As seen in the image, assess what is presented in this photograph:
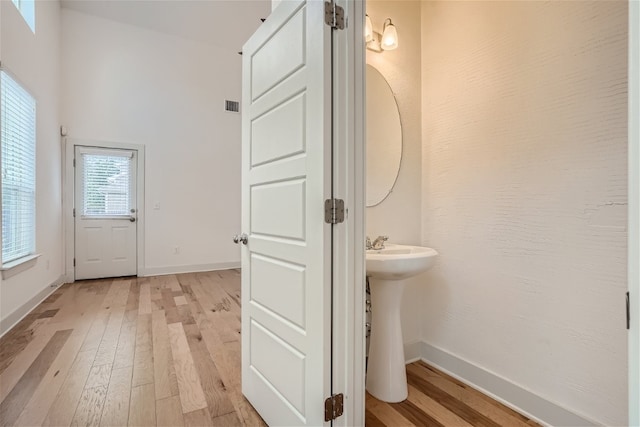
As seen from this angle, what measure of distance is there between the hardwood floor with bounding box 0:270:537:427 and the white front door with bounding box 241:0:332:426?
13.3 inches

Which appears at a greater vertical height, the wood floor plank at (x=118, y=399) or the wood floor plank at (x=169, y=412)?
the wood floor plank at (x=118, y=399)

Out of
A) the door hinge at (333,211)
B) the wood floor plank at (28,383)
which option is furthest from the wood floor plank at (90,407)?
the door hinge at (333,211)

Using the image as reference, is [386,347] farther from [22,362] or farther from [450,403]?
[22,362]

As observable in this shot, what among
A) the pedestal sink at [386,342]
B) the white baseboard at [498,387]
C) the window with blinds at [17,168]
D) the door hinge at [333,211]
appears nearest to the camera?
the door hinge at [333,211]

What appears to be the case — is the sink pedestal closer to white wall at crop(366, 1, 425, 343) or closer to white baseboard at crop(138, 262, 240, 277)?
white wall at crop(366, 1, 425, 343)

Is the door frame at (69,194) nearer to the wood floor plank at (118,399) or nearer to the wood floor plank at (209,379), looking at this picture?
the wood floor plank at (209,379)

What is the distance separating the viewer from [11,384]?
5.99 ft

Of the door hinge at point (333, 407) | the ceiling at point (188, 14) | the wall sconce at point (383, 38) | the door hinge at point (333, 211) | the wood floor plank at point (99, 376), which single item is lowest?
the wood floor plank at point (99, 376)

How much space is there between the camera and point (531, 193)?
63.5 inches

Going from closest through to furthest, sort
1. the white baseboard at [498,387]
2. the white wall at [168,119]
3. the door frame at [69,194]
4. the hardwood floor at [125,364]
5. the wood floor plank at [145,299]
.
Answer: the white baseboard at [498,387]
the hardwood floor at [125,364]
the wood floor plank at [145,299]
the door frame at [69,194]
the white wall at [168,119]

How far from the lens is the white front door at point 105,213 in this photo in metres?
4.57

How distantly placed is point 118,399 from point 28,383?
2.01 ft

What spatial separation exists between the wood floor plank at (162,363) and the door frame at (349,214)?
112 centimetres
